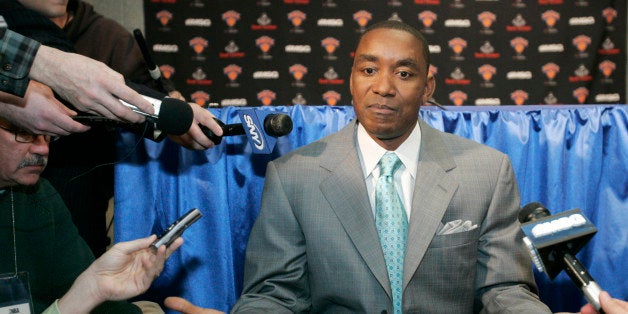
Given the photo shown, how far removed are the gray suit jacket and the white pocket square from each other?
13 millimetres

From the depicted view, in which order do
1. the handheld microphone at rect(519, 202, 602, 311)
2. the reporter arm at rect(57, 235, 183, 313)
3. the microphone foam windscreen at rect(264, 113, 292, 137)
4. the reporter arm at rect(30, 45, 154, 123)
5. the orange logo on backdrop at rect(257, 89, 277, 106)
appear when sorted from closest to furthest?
1. the handheld microphone at rect(519, 202, 602, 311)
2. the reporter arm at rect(30, 45, 154, 123)
3. the reporter arm at rect(57, 235, 183, 313)
4. the microphone foam windscreen at rect(264, 113, 292, 137)
5. the orange logo on backdrop at rect(257, 89, 277, 106)

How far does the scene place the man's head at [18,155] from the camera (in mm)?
1667

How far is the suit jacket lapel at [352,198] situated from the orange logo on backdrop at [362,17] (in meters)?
3.31

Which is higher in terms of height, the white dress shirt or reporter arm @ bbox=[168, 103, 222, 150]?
reporter arm @ bbox=[168, 103, 222, 150]

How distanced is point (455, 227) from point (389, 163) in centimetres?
29

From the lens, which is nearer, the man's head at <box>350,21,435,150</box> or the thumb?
the man's head at <box>350,21,435,150</box>

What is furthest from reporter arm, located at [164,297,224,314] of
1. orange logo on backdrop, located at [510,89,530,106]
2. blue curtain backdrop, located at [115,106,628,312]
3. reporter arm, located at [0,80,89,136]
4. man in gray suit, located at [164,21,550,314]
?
orange logo on backdrop, located at [510,89,530,106]

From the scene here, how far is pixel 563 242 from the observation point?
1.04 metres

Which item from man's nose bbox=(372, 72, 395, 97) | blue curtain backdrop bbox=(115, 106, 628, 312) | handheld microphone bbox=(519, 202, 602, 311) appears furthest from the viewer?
blue curtain backdrop bbox=(115, 106, 628, 312)

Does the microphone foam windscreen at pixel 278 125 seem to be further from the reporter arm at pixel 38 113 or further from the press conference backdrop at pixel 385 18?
the press conference backdrop at pixel 385 18

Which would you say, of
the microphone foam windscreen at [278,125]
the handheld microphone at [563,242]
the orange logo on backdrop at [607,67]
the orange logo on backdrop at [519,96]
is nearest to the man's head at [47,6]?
the microphone foam windscreen at [278,125]

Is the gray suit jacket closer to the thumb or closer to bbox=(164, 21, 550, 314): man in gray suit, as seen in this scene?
bbox=(164, 21, 550, 314): man in gray suit

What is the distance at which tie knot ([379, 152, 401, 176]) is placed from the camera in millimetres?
1780

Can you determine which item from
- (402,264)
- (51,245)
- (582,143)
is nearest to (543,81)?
(582,143)
